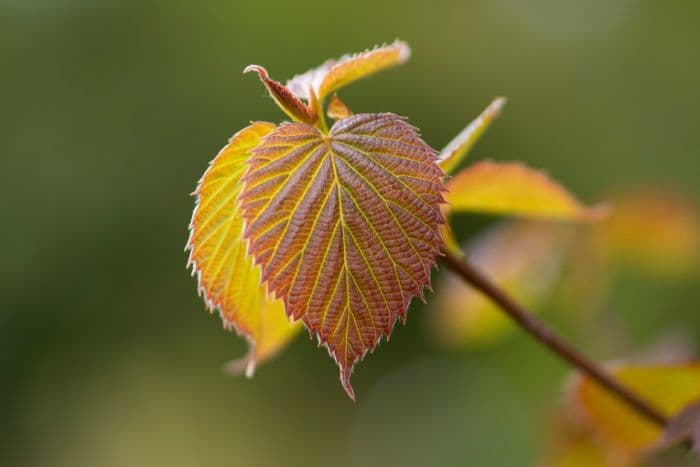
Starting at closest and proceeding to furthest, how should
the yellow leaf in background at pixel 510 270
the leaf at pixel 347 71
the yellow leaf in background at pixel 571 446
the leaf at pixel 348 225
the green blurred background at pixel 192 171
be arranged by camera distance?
the leaf at pixel 348 225
the leaf at pixel 347 71
the yellow leaf in background at pixel 571 446
the yellow leaf in background at pixel 510 270
the green blurred background at pixel 192 171

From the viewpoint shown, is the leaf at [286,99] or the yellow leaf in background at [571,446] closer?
the leaf at [286,99]

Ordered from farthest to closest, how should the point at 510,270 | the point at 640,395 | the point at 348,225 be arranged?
the point at 510,270
the point at 640,395
the point at 348,225

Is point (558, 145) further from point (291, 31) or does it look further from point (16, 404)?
point (16, 404)

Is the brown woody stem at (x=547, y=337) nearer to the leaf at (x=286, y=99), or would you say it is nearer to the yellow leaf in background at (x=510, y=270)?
the leaf at (x=286, y=99)

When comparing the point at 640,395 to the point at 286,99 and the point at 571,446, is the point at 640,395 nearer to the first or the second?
the point at 571,446

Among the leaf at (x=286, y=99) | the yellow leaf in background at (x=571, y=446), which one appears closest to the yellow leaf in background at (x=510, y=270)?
the yellow leaf in background at (x=571, y=446)

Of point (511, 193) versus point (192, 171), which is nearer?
point (511, 193)

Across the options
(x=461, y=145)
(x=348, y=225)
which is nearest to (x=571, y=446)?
(x=461, y=145)
